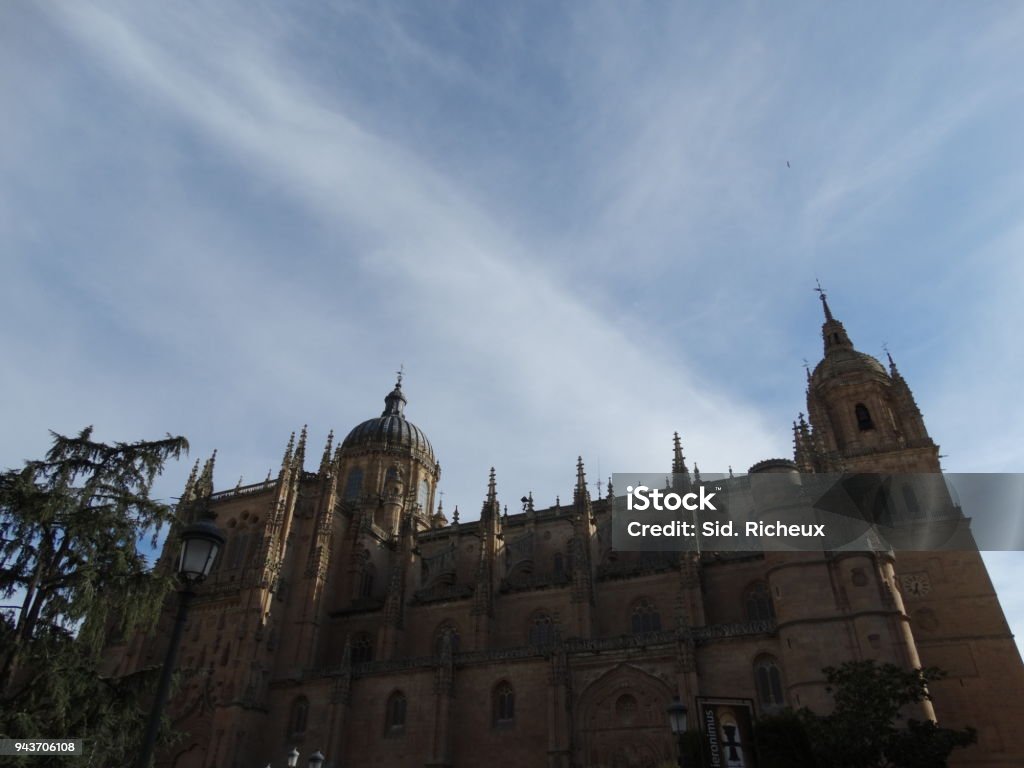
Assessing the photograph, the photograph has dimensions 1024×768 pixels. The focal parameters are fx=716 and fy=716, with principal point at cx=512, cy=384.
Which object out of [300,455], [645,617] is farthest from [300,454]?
[645,617]

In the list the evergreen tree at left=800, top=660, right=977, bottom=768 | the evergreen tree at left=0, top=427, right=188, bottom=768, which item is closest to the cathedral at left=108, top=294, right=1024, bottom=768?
the evergreen tree at left=800, top=660, right=977, bottom=768

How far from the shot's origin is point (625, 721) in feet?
107

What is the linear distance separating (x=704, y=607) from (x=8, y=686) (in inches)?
1168

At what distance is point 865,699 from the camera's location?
1014 inches

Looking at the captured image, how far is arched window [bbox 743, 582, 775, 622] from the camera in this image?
3641 centimetres

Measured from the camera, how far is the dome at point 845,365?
47062 millimetres

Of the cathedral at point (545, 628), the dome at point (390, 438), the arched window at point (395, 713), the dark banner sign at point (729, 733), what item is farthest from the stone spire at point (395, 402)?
the dark banner sign at point (729, 733)

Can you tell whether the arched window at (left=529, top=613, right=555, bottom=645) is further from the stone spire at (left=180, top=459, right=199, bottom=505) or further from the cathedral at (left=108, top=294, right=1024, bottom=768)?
the stone spire at (left=180, top=459, right=199, bottom=505)

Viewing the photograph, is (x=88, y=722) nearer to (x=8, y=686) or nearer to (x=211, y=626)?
Answer: (x=8, y=686)

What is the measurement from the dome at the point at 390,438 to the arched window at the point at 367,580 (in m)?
14.8

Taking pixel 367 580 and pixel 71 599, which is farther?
pixel 367 580

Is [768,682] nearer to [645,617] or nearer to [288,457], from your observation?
[645,617]

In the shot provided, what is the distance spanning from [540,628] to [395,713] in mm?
9039


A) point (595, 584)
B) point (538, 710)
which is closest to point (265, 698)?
point (538, 710)
